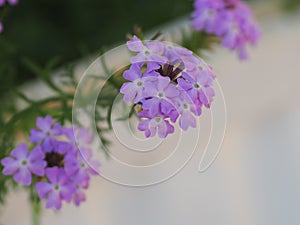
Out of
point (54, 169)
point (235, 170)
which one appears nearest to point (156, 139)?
point (54, 169)

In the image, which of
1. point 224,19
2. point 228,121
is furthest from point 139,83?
point 228,121

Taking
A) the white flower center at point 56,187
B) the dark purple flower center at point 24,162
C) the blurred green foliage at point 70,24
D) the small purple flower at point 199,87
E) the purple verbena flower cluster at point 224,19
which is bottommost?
the white flower center at point 56,187

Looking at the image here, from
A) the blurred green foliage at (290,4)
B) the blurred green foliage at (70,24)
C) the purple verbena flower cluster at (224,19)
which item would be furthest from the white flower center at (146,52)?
the blurred green foliage at (290,4)

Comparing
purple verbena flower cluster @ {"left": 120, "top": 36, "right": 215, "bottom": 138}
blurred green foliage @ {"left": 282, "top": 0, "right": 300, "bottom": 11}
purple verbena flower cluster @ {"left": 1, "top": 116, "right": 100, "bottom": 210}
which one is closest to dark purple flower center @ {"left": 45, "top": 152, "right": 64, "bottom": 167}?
purple verbena flower cluster @ {"left": 1, "top": 116, "right": 100, "bottom": 210}

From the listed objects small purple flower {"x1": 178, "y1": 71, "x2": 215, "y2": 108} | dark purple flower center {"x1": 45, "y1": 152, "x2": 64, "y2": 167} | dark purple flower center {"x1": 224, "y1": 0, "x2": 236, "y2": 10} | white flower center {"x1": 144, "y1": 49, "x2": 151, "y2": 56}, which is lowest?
dark purple flower center {"x1": 45, "y1": 152, "x2": 64, "y2": 167}

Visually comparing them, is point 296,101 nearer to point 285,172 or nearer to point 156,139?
point 285,172

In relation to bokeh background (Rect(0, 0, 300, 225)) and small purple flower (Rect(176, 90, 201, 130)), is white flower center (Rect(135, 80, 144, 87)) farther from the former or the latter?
bokeh background (Rect(0, 0, 300, 225))

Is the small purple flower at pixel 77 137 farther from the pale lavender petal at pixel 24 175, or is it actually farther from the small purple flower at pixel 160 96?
the small purple flower at pixel 160 96
